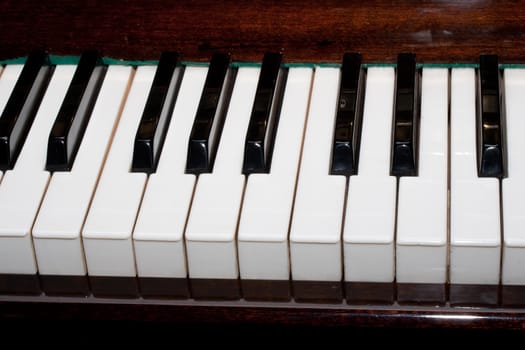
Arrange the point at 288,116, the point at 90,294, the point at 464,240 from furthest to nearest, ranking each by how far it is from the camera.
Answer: the point at 288,116
the point at 90,294
the point at 464,240

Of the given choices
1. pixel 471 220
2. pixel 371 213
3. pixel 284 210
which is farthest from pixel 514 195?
pixel 284 210

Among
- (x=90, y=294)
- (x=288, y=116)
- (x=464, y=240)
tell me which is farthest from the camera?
(x=288, y=116)

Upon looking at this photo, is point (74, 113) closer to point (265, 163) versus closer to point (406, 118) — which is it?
point (265, 163)

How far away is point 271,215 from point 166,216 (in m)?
0.16

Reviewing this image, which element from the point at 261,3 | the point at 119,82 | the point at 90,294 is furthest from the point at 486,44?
the point at 90,294

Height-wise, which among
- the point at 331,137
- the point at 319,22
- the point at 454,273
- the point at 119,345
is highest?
the point at 319,22

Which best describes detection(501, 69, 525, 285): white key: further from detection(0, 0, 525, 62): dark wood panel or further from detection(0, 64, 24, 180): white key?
detection(0, 64, 24, 180): white key

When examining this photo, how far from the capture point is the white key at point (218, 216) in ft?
4.73

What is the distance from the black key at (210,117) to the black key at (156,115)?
0.07 meters

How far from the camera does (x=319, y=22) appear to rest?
1.74 metres

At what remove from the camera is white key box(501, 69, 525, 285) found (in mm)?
1382

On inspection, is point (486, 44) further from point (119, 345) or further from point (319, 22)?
point (119, 345)

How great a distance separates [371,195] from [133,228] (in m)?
0.36

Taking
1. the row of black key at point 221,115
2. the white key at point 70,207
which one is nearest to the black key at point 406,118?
the row of black key at point 221,115
